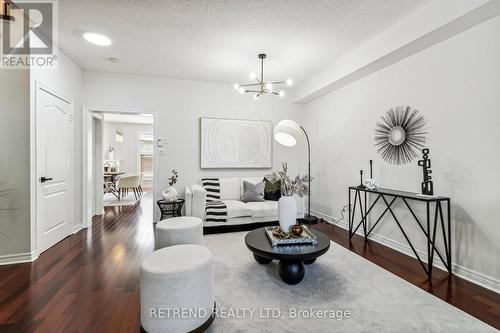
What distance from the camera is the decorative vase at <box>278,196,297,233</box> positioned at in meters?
2.60

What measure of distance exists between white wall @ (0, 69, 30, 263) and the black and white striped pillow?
8.10ft

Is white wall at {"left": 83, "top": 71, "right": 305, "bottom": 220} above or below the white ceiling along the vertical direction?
below

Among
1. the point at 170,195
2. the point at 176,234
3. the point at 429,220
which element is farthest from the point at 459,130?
the point at 170,195

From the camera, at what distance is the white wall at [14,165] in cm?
273

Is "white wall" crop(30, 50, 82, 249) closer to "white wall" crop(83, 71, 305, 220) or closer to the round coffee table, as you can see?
"white wall" crop(83, 71, 305, 220)

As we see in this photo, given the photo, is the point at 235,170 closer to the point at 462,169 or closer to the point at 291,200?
the point at 291,200

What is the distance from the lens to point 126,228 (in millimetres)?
4180

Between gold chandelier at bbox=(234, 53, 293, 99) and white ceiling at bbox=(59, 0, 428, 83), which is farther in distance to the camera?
gold chandelier at bbox=(234, 53, 293, 99)

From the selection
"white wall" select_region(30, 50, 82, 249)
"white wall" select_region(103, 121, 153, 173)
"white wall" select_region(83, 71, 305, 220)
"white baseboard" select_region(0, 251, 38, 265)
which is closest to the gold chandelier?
"white wall" select_region(83, 71, 305, 220)

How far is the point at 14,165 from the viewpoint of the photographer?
2783 millimetres

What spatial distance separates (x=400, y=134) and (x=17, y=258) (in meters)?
4.91

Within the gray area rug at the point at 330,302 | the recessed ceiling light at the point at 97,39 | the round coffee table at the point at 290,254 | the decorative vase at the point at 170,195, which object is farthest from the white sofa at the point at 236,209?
the recessed ceiling light at the point at 97,39

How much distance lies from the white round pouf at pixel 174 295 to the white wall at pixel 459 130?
8.70ft

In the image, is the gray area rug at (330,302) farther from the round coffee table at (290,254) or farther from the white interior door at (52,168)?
the white interior door at (52,168)
